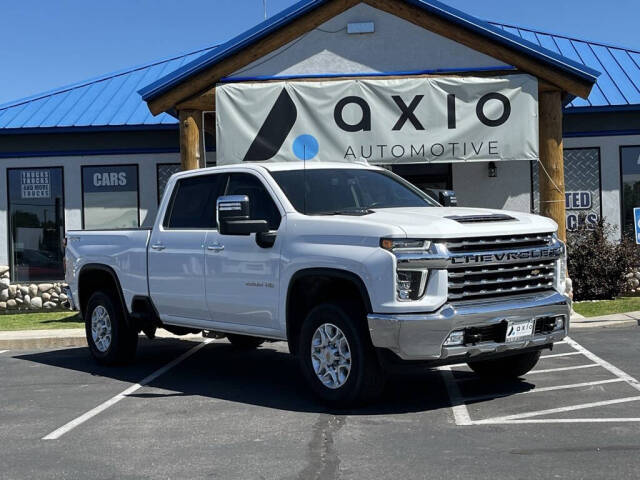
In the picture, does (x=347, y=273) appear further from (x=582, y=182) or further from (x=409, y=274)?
(x=582, y=182)

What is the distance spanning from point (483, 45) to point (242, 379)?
7706mm

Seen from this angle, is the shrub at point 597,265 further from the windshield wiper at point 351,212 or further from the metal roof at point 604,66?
the windshield wiper at point 351,212

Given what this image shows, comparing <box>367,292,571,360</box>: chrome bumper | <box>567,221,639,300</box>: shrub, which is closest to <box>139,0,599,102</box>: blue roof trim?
<box>567,221,639,300</box>: shrub

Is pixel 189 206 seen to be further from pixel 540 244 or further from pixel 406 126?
pixel 406 126

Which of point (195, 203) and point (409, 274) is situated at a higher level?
point (195, 203)

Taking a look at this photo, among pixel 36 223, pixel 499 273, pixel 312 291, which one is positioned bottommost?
pixel 312 291

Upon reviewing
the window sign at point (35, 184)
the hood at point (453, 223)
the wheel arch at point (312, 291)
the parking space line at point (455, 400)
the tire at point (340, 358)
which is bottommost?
the parking space line at point (455, 400)

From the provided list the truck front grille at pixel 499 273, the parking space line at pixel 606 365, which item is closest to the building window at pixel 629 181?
the parking space line at pixel 606 365

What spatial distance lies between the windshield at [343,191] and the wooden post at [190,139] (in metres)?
5.92

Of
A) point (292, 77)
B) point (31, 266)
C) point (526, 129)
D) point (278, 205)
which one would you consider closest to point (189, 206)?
point (278, 205)

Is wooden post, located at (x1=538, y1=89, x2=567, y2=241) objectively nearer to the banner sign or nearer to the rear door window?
the banner sign

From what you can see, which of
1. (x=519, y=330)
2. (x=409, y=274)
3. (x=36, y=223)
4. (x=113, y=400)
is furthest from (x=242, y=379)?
(x=36, y=223)

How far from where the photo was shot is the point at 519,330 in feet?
22.0

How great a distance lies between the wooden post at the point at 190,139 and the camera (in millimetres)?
13750
